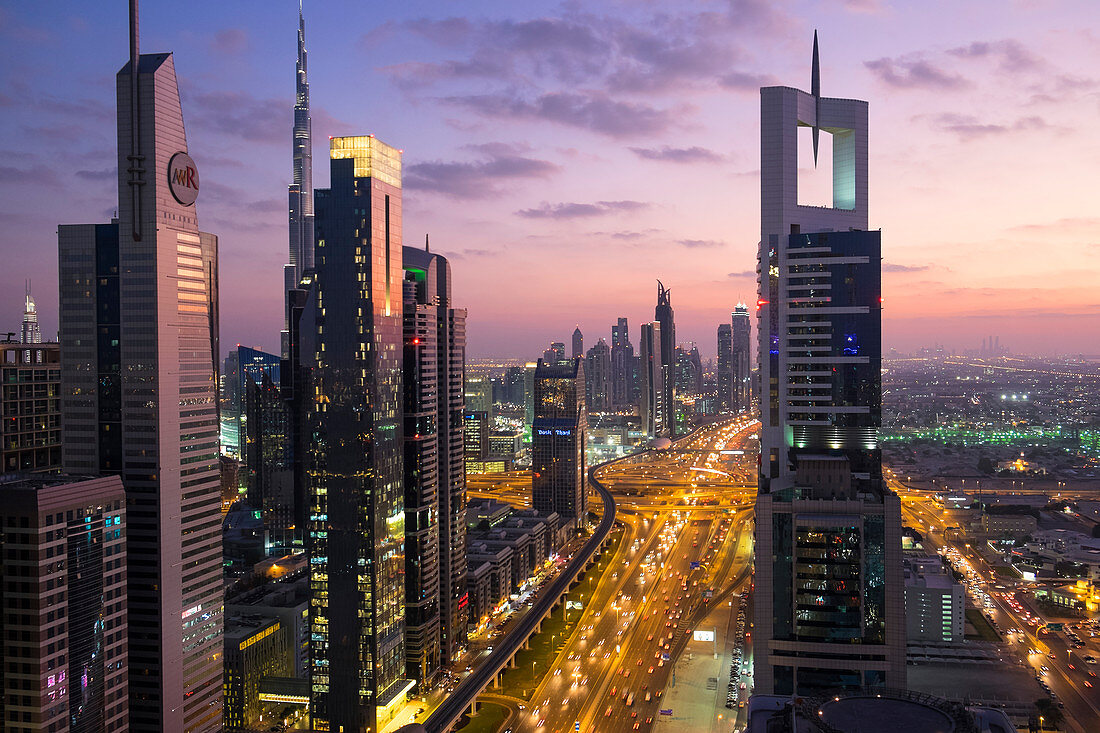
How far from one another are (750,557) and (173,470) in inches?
3812

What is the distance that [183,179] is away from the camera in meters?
54.3

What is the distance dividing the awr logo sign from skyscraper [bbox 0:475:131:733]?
18.9m

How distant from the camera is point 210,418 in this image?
56.6 metres

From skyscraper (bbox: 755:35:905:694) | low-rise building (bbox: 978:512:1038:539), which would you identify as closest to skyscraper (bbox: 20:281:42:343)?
skyscraper (bbox: 755:35:905:694)

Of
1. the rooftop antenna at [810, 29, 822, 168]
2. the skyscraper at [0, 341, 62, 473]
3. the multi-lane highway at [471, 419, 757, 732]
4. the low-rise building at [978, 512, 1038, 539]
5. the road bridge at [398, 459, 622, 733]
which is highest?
the rooftop antenna at [810, 29, 822, 168]

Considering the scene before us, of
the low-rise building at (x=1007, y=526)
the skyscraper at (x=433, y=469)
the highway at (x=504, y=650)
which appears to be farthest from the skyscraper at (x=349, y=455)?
the low-rise building at (x=1007, y=526)

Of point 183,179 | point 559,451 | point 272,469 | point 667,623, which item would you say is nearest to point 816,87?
point 183,179

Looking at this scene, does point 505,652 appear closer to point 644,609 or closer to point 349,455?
point 644,609

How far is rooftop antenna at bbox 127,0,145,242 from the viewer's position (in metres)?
51.7

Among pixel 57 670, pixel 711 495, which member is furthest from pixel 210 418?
pixel 711 495

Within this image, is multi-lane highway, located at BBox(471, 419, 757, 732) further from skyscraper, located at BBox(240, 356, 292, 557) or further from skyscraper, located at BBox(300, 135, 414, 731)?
skyscraper, located at BBox(240, 356, 292, 557)

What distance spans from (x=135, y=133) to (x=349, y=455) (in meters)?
29.6

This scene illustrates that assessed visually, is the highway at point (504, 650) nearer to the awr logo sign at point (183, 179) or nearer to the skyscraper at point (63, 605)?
the skyscraper at point (63, 605)

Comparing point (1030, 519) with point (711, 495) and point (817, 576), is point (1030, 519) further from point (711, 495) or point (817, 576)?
point (817, 576)
